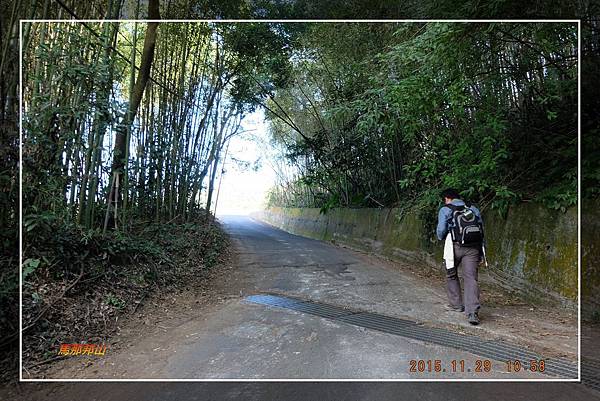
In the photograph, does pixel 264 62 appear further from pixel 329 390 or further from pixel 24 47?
pixel 329 390

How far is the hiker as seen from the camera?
116 inches

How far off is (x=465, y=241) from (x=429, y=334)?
862 mm

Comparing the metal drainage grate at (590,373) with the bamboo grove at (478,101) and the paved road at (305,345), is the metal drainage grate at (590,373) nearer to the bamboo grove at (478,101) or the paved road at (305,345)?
the paved road at (305,345)

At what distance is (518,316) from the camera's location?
3.11 metres

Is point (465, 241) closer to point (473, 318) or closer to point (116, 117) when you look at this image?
point (473, 318)

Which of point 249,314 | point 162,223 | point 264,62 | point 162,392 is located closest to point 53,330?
point 162,392

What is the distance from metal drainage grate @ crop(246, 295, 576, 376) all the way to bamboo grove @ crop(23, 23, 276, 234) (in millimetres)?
1844

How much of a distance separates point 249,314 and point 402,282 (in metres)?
1.82

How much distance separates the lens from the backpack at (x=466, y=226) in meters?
2.95

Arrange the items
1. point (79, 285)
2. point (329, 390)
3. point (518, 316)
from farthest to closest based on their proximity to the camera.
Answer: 1. point (518, 316)
2. point (79, 285)
3. point (329, 390)
